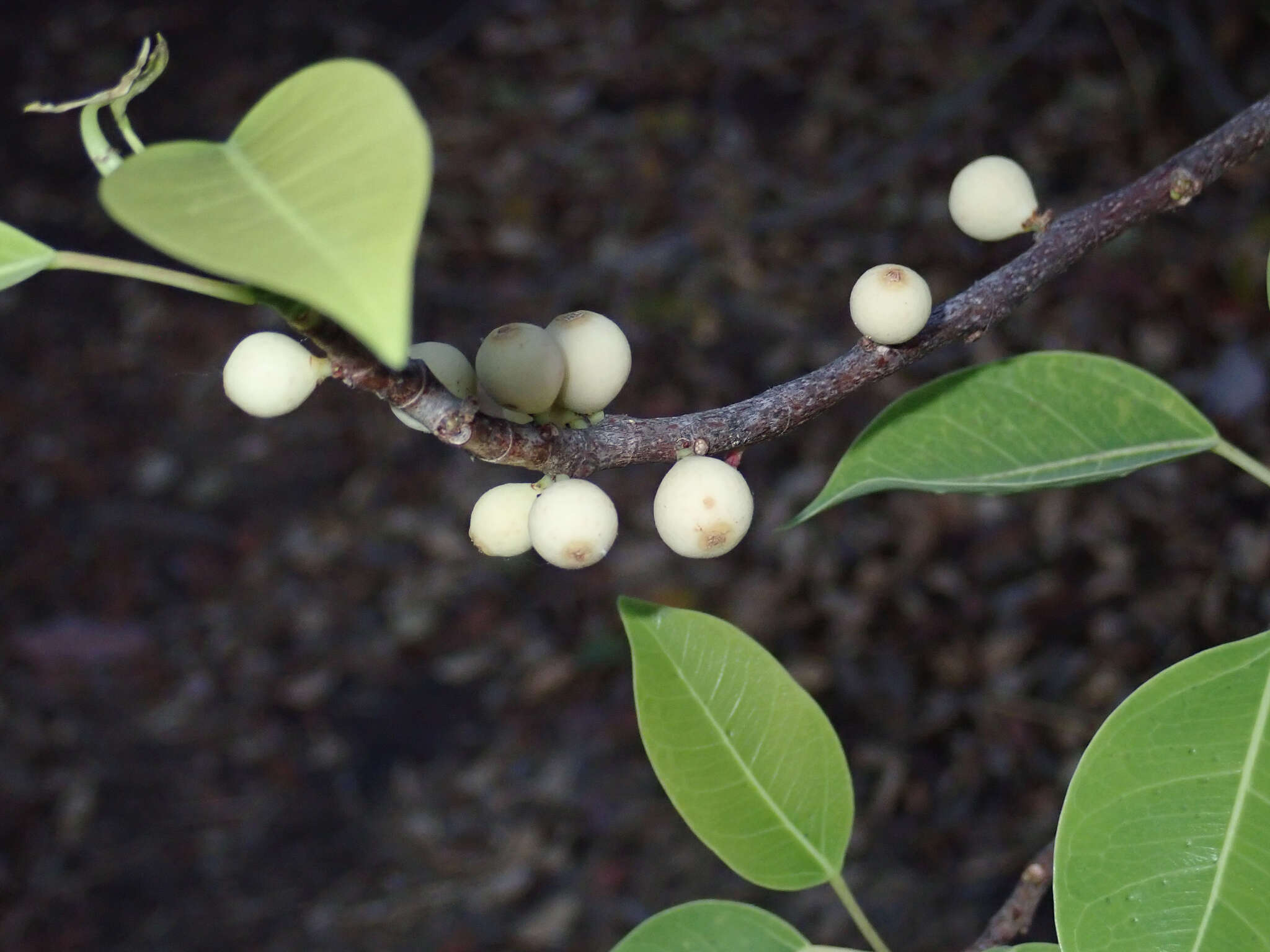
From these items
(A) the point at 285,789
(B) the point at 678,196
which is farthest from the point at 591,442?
(B) the point at 678,196

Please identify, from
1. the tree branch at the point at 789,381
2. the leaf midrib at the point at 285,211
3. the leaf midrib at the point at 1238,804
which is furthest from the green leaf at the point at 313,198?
the leaf midrib at the point at 1238,804

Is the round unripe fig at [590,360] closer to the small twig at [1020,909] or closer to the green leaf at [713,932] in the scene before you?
the green leaf at [713,932]

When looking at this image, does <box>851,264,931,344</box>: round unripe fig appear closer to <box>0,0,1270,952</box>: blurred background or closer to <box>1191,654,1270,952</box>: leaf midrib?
<box>1191,654,1270,952</box>: leaf midrib

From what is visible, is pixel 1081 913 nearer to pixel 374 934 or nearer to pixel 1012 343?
pixel 374 934

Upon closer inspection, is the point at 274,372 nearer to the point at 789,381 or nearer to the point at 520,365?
the point at 520,365

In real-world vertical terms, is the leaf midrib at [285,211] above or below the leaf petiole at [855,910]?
above

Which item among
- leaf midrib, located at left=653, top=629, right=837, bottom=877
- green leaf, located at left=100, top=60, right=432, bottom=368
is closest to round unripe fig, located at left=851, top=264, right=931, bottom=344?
leaf midrib, located at left=653, top=629, right=837, bottom=877

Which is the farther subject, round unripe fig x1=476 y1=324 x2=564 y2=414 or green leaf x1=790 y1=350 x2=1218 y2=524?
green leaf x1=790 y1=350 x2=1218 y2=524

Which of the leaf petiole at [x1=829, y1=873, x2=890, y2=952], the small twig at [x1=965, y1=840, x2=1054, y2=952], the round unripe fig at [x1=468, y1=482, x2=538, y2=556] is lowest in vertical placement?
the small twig at [x1=965, y1=840, x2=1054, y2=952]

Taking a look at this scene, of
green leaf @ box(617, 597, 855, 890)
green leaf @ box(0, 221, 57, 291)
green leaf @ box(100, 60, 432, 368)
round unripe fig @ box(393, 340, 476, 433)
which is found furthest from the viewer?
green leaf @ box(617, 597, 855, 890)
